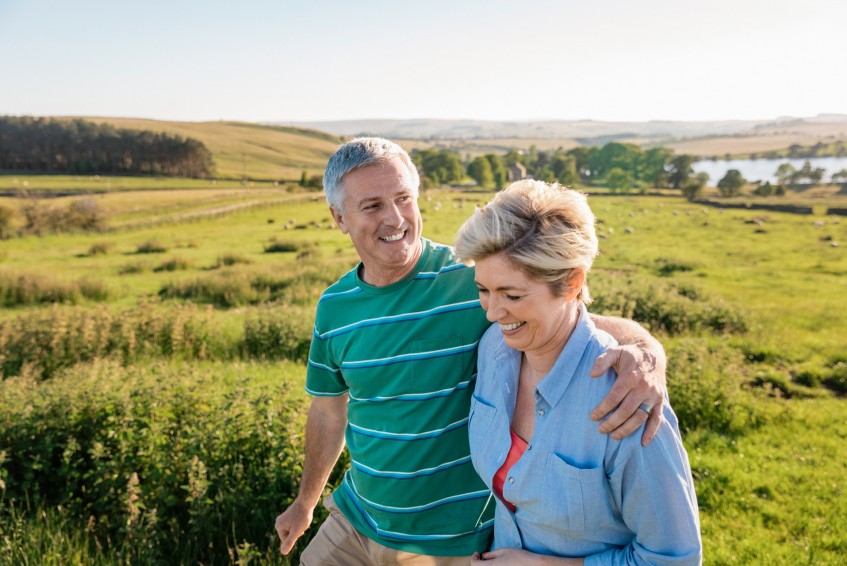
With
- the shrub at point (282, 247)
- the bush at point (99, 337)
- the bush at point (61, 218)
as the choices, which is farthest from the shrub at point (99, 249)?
the bush at point (99, 337)

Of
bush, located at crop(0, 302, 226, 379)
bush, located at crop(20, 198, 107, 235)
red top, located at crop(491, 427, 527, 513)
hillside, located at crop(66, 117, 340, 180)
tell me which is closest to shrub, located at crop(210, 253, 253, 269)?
bush, located at crop(0, 302, 226, 379)

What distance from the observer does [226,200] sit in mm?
64750

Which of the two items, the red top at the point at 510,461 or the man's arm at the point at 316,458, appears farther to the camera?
the man's arm at the point at 316,458

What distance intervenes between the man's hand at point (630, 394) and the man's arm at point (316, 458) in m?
1.74

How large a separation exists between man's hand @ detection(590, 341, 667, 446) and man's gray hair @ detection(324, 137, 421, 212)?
4.88 feet

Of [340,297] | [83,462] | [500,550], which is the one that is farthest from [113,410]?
[500,550]

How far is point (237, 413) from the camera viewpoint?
589 centimetres

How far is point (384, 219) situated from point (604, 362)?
135cm

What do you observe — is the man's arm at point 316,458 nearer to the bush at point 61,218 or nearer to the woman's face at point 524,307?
the woman's face at point 524,307

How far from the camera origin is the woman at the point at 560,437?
1.83 metres

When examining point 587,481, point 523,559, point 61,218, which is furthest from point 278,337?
point 61,218

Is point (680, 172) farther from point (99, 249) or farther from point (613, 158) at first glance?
point (99, 249)

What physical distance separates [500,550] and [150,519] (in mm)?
3509

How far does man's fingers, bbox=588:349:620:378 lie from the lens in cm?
196
